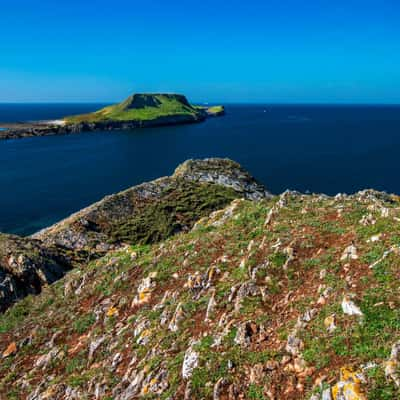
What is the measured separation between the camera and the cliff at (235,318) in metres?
11.0

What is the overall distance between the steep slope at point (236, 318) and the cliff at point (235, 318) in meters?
0.05

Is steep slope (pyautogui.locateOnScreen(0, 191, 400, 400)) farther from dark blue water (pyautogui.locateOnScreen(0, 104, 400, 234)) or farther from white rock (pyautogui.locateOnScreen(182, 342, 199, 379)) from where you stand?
dark blue water (pyautogui.locateOnScreen(0, 104, 400, 234))

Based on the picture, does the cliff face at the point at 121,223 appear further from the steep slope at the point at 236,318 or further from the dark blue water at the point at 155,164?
the dark blue water at the point at 155,164

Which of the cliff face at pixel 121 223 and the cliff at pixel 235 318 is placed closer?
the cliff at pixel 235 318

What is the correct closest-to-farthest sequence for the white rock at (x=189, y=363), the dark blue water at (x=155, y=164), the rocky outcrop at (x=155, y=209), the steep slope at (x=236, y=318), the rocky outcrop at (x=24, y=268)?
the steep slope at (x=236, y=318), the white rock at (x=189, y=363), the rocky outcrop at (x=24, y=268), the rocky outcrop at (x=155, y=209), the dark blue water at (x=155, y=164)

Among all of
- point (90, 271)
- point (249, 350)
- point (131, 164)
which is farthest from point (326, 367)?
point (131, 164)

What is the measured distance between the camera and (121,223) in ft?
154

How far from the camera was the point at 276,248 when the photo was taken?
57.5ft

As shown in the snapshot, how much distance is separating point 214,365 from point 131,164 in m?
108

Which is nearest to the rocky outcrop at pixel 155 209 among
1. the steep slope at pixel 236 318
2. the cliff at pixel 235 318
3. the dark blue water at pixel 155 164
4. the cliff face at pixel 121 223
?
the cliff face at pixel 121 223

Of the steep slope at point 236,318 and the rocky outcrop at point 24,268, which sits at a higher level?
the steep slope at point 236,318

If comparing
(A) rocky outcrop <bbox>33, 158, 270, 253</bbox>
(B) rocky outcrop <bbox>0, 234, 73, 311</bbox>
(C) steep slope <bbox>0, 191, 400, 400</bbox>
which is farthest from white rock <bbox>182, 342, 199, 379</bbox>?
(A) rocky outcrop <bbox>33, 158, 270, 253</bbox>

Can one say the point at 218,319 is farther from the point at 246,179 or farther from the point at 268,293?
the point at 246,179

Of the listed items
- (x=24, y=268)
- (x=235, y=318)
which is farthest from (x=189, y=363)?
(x=24, y=268)
